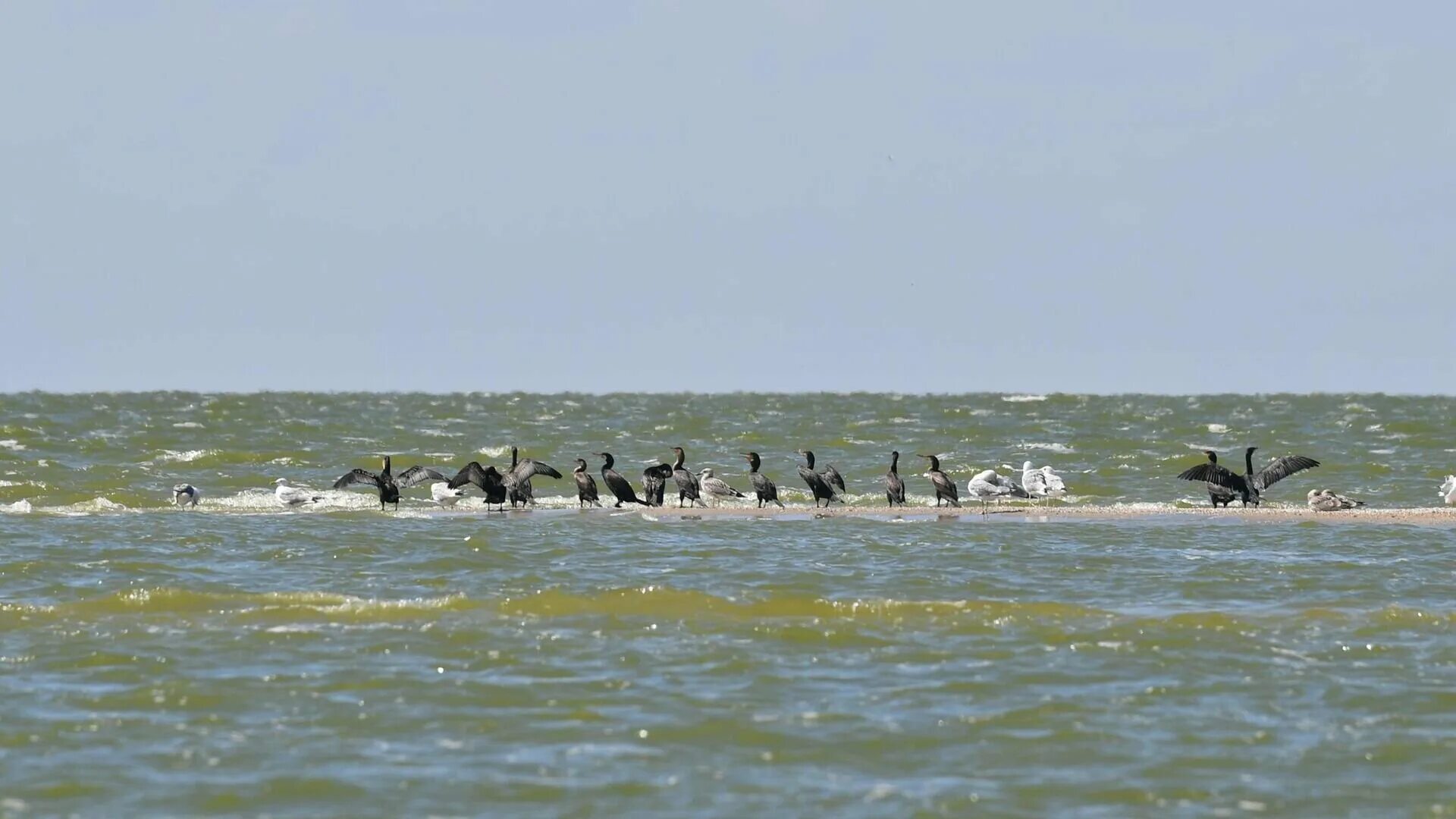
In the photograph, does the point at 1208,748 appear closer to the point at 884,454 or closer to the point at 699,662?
the point at 699,662

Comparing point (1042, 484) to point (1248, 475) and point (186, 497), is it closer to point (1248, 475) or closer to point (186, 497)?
point (1248, 475)

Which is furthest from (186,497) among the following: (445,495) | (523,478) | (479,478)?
(523,478)

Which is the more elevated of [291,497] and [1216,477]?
[1216,477]

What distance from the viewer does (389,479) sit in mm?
27875

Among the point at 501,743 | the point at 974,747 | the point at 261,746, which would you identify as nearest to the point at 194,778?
the point at 261,746

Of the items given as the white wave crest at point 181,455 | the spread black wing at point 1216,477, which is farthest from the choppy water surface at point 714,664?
the white wave crest at point 181,455

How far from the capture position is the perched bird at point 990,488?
90.0ft

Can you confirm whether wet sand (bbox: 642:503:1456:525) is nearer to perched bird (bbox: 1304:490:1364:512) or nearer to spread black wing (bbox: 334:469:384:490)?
perched bird (bbox: 1304:490:1364:512)

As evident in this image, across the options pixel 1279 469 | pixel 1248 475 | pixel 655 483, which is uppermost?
pixel 1279 469

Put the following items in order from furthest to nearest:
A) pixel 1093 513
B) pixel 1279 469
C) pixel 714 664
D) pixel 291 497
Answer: pixel 1279 469
pixel 291 497
pixel 1093 513
pixel 714 664

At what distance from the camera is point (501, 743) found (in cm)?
1077

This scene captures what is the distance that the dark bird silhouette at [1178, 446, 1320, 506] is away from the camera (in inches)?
1094

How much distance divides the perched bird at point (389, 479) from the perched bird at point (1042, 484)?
9399 mm

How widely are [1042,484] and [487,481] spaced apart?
909 cm
